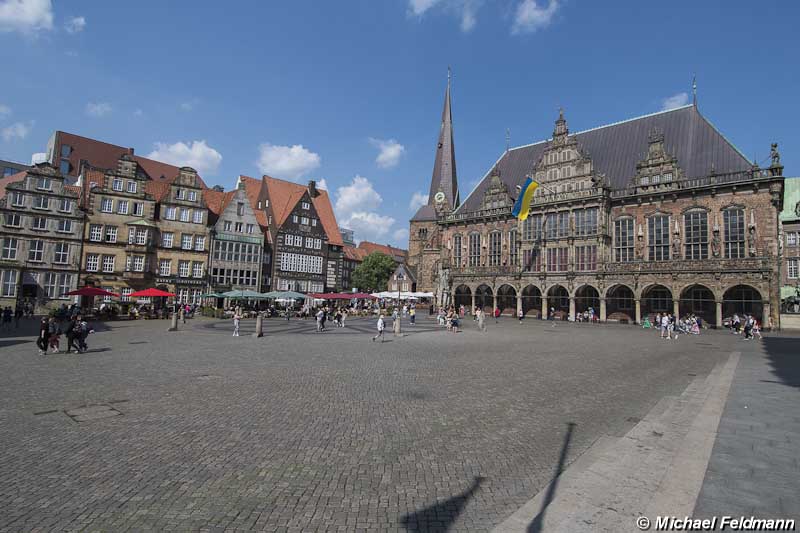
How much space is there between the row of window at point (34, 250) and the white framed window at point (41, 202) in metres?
2.87

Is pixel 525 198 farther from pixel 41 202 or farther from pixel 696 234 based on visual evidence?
pixel 41 202

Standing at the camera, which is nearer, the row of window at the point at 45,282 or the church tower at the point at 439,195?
the row of window at the point at 45,282

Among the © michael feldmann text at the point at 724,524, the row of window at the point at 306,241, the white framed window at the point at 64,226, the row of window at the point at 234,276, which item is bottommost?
the © michael feldmann text at the point at 724,524

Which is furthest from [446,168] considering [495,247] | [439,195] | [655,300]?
[655,300]

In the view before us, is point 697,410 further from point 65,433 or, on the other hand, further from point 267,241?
point 267,241

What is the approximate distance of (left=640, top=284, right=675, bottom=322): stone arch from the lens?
3691 centimetres

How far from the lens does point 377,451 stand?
551 centimetres

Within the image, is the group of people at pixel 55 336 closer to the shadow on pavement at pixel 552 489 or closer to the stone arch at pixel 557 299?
the shadow on pavement at pixel 552 489

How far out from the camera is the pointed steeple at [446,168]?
69.9m

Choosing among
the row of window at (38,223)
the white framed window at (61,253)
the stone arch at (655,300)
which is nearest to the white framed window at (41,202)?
the row of window at (38,223)

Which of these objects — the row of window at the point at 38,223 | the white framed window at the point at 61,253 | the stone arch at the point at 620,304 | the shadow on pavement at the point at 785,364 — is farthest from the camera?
the stone arch at the point at 620,304

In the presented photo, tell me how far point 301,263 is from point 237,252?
854cm

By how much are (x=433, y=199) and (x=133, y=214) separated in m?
44.2

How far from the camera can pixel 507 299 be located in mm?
48562
